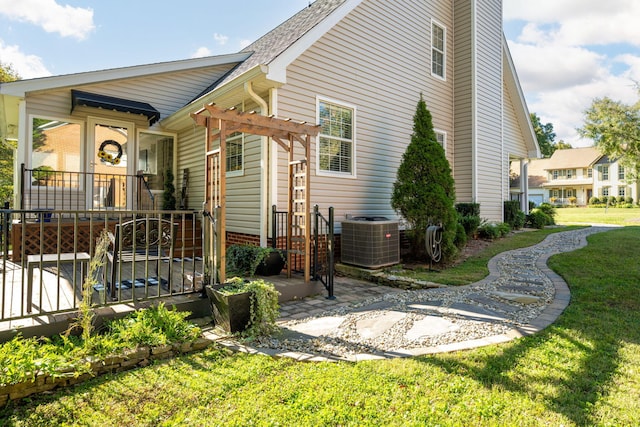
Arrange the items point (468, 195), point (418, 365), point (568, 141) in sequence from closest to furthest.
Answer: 1. point (418, 365)
2. point (468, 195)
3. point (568, 141)

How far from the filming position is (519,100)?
1279 centimetres

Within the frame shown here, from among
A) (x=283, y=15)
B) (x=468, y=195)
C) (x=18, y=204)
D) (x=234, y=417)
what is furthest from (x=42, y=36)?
(x=234, y=417)

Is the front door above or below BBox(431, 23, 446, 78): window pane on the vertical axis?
below

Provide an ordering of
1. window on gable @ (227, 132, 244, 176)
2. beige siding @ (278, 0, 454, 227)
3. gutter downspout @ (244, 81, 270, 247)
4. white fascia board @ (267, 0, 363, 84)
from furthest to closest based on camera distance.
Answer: window on gable @ (227, 132, 244, 176) < beige siding @ (278, 0, 454, 227) < gutter downspout @ (244, 81, 270, 247) < white fascia board @ (267, 0, 363, 84)

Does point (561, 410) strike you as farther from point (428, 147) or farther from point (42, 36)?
point (42, 36)

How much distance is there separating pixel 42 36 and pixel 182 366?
738 inches

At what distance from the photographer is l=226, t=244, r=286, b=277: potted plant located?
5.43 metres

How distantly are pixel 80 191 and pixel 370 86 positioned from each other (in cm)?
695

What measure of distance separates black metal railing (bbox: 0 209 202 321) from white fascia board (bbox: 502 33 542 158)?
1147cm

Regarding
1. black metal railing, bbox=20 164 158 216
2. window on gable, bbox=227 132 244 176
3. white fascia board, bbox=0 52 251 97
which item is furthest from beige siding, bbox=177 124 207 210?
white fascia board, bbox=0 52 251 97

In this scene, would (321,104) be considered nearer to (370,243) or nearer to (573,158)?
(370,243)

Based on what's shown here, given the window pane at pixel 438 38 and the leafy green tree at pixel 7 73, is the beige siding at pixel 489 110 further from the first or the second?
the leafy green tree at pixel 7 73

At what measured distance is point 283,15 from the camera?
12.0 m

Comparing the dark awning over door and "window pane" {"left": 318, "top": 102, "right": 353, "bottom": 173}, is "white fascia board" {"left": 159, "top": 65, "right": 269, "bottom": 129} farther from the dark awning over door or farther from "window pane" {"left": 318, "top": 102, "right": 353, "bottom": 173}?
"window pane" {"left": 318, "top": 102, "right": 353, "bottom": 173}
